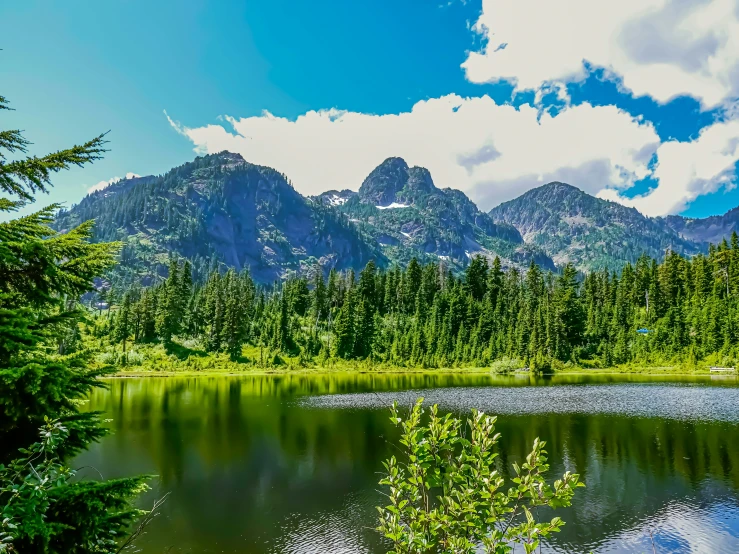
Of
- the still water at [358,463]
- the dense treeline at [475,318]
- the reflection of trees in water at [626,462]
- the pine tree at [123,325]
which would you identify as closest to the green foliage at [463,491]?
the still water at [358,463]

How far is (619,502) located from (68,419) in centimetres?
2616

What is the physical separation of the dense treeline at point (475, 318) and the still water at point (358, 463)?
48.0m

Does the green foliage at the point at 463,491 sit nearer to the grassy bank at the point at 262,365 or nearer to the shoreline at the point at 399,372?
the shoreline at the point at 399,372

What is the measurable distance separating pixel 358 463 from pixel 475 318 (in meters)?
105

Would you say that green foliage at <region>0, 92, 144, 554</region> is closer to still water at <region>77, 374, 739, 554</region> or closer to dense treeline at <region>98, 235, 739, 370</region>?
still water at <region>77, 374, 739, 554</region>

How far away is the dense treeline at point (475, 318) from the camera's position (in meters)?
106

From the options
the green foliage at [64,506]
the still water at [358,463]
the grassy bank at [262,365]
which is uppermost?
the green foliage at [64,506]

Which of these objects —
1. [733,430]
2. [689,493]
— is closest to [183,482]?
[689,493]

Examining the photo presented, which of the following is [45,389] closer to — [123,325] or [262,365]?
[262,365]

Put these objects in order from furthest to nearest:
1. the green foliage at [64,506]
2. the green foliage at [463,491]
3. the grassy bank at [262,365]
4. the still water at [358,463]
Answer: the grassy bank at [262,365] → the still water at [358,463] → the green foliage at [463,491] → the green foliage at [64,506]

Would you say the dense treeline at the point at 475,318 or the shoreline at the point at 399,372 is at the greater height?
the dense treeline at the point at 475,318

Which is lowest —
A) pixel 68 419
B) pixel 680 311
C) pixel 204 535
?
pixel 204 535

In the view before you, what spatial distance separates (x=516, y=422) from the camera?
42.5 meters

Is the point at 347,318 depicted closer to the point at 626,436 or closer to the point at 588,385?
the point at 588,385
